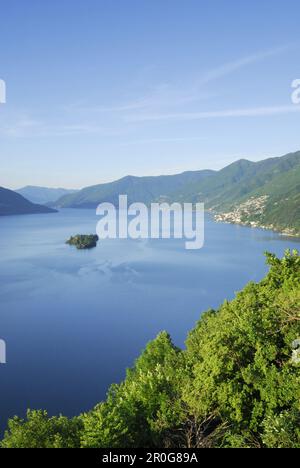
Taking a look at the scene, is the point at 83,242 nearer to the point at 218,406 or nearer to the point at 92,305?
the point at 92,305

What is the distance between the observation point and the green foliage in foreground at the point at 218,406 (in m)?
13.0

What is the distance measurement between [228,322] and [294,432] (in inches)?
351

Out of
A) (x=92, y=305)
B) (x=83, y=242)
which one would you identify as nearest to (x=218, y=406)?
(x=92, y=305)

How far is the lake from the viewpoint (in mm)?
34812

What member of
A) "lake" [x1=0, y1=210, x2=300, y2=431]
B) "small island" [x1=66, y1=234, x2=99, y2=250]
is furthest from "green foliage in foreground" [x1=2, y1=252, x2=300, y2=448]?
"small island" [x1=66, y1=234, x2=99, y2=250]

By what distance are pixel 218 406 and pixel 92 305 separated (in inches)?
1713

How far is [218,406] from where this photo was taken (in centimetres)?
1516

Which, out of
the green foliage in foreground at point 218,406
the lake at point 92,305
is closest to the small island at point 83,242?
the lake at point 92,305

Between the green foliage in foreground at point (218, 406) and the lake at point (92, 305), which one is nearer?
the green foliage in foreground at point (218, 406)

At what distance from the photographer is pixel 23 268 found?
7981cm

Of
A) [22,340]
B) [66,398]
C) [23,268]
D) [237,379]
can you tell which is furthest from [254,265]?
[237,379]

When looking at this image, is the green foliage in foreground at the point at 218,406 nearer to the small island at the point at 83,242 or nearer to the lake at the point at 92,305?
the lake at the point at 92,305

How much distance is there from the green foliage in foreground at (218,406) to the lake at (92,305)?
53.5ft
